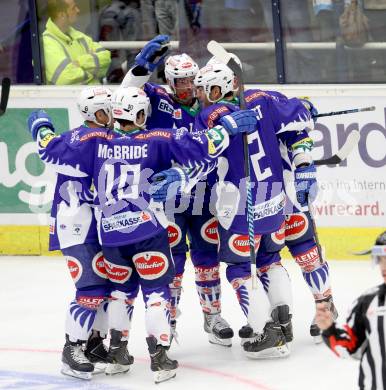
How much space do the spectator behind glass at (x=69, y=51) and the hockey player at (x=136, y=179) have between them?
2773 millimetres

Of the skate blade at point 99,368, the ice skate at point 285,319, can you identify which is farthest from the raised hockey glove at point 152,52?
the skate blade at point 99,368

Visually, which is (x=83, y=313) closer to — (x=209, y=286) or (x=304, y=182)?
(x=209, y=286)

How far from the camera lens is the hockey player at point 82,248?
18.9ft

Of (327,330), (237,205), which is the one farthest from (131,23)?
(327,330)

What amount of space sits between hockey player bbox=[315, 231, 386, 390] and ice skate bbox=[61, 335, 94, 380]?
7.00ft

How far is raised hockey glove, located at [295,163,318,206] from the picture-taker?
613cm

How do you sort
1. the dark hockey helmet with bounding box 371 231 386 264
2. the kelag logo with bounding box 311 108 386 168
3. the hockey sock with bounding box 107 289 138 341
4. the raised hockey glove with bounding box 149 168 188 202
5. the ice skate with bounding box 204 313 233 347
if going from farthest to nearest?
the kelag logo with bounding box 311 108 386 168 → the ice skate with bounding box 204 313 233 347 → the hockey sock with bounding box 107 289 138 341 → the raised hockey glove with bounding box 149 168 188 202 → the dark hockey helmet with bounding box 371 231 386 264

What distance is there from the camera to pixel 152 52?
6320 mm

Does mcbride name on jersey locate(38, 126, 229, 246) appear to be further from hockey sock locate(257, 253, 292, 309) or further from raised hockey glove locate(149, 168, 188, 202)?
hockey sock locate(257, 253, 292, 309)

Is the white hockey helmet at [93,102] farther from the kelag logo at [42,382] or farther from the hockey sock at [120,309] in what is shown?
the kelag logo at [42,382]

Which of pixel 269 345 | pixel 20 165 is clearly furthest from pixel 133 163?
pixel 20 165

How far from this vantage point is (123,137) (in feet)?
18.3

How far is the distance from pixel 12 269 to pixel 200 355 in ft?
8.07

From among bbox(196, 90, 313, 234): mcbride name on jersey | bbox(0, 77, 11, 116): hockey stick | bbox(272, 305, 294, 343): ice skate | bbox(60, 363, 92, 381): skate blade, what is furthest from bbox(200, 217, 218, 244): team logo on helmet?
bbox(0, 77, 11, 116): hockey stick
